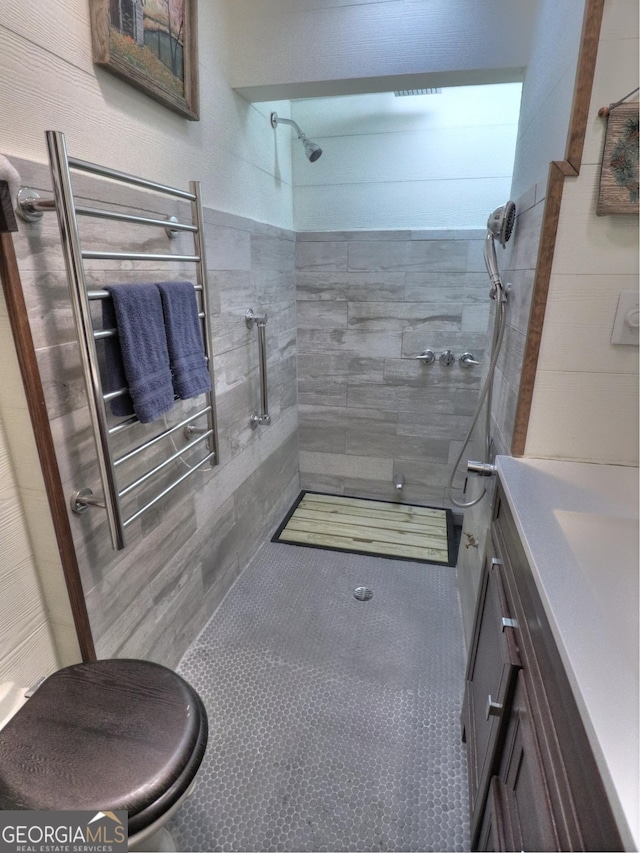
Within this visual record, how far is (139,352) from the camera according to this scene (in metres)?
1.22

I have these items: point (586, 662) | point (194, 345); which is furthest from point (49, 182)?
point (586, 662)

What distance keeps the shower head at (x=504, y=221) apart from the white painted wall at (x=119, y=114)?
1.06 meters

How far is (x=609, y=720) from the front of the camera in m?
0.54

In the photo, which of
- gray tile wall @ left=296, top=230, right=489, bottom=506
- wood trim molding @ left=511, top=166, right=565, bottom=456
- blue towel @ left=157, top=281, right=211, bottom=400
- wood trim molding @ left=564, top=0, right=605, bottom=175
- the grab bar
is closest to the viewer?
wood trim molding @ left=564, top=0, right=605, bottom=175

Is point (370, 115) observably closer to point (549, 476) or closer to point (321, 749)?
point (549, 476)

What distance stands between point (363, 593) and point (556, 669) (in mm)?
1560

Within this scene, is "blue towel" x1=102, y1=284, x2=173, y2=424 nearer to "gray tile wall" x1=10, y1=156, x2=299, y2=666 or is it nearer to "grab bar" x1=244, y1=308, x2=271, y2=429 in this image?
"gray tile wall" x1=10, y1=156, x2=299, y2=666

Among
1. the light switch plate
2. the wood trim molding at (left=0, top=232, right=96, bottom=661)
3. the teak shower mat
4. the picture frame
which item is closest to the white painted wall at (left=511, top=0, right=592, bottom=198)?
the light switch plate

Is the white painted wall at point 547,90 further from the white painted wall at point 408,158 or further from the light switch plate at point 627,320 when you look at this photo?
the white painted wall at point 408,158

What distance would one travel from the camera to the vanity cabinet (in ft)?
1.84

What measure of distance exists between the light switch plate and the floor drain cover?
153 cm

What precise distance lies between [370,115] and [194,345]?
1.84 m

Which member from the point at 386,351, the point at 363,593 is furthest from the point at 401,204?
the point at 363,593

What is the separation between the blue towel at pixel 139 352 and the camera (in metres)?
1.17
